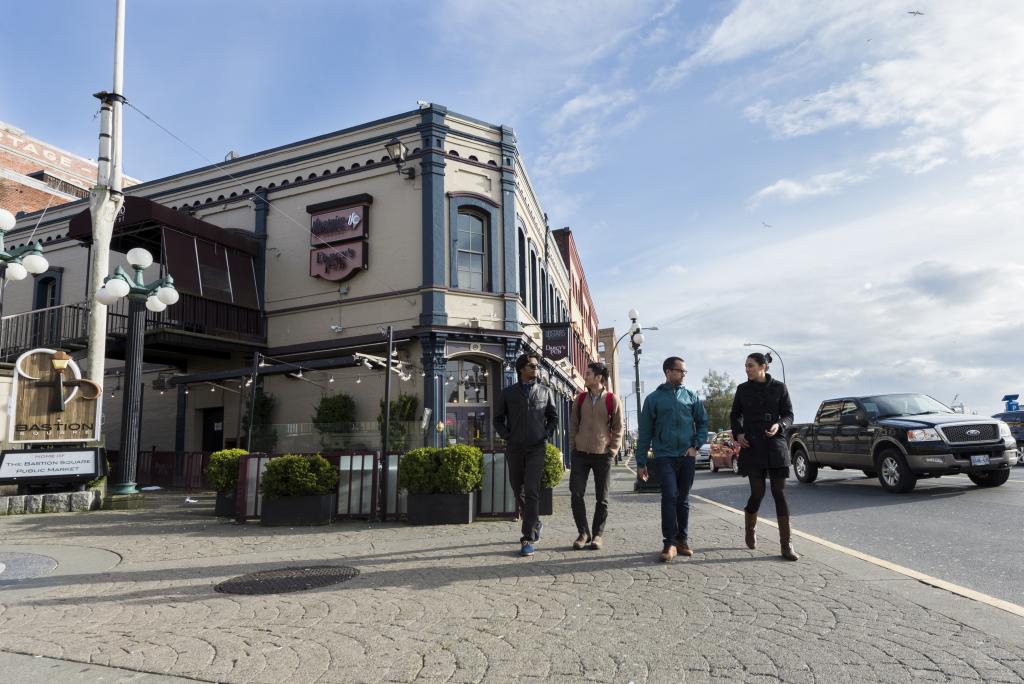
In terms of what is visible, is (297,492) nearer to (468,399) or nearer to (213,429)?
(468,399)

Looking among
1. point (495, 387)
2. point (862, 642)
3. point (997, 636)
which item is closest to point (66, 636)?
point (862, 642)

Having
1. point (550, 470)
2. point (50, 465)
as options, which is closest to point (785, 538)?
point (550, 470)

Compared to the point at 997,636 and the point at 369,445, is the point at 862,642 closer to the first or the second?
the point at 997,636

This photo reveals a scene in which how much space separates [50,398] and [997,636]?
13954 mm

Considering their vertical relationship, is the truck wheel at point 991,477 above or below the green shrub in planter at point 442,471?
below

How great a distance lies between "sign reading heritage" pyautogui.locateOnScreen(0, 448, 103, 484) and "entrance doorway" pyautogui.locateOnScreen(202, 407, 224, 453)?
794 cm

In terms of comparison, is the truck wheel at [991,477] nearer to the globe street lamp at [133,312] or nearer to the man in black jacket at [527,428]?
the man in black jacket at [527,428]

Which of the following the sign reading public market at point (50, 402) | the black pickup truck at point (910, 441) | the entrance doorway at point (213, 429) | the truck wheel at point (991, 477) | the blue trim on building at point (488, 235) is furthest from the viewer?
the entrance doorway at point (213, 429)

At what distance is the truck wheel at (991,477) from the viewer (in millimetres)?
10523

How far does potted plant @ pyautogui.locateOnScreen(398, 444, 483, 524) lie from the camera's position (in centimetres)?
820

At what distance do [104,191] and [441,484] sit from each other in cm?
943

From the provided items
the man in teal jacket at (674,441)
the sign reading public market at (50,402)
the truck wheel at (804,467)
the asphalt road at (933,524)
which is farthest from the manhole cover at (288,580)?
the truck wheel at (804,467)

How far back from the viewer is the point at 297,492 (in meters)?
8.54

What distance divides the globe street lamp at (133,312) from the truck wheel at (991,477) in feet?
47.0
